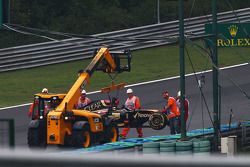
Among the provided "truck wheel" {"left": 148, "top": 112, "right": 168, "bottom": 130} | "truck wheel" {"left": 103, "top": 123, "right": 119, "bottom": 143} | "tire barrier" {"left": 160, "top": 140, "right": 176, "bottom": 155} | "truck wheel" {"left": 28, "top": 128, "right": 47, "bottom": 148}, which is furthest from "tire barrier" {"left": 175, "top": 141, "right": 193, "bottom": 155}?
"truck wheel" {"left": 28, "top": 128, "right": 47, "bottom": 148}

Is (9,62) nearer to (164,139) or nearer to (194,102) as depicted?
(194,102)

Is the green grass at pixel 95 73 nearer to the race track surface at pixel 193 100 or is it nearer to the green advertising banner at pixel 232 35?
the race track surface at pixel 193 100

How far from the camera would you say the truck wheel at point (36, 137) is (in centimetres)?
1858

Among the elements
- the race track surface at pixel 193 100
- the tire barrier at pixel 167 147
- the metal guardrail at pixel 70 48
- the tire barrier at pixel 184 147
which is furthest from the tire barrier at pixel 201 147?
the metal guardrail at pixel 70 48

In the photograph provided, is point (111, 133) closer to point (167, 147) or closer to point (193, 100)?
point (167, 147)

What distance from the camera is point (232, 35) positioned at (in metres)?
18.0

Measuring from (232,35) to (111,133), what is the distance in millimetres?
4136

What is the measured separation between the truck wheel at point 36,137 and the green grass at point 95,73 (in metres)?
7.24

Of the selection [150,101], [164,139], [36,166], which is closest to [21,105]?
[150,101]

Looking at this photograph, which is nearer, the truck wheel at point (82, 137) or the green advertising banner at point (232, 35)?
the green advertising banner at point (232, 35)

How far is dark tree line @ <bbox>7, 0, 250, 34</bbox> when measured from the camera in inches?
1596

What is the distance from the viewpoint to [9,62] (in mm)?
32156

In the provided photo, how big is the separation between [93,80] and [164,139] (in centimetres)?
1356

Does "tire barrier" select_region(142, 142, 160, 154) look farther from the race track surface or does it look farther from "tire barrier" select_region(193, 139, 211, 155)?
the race track surface
